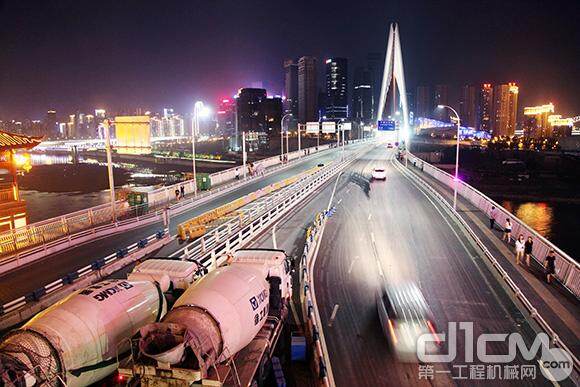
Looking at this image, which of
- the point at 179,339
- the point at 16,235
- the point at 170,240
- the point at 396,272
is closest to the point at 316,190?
the point at 170,240

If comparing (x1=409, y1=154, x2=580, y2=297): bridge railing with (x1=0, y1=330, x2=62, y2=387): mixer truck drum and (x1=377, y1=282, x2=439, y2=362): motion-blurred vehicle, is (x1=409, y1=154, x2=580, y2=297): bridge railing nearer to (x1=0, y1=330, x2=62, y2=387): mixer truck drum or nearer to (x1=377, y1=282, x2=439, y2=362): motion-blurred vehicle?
(x1=377, y1=282, x2=439, y2=362): motion-blurred vehicle

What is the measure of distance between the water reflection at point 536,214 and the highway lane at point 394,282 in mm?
35309

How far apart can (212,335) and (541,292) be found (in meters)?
14.4

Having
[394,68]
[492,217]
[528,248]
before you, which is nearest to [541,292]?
[528,248]

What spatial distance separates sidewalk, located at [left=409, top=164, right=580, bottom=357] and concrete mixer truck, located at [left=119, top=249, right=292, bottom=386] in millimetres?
9733

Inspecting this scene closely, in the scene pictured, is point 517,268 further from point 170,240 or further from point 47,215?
point 47,215

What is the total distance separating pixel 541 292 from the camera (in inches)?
687

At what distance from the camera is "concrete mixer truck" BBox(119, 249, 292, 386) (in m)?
8.69

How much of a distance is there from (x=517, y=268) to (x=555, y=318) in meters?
4.98

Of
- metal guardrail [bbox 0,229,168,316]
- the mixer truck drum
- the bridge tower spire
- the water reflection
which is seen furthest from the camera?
the bridge tower spire

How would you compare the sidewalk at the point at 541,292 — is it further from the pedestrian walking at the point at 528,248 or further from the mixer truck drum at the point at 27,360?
the mixer truck drum at the point at 27,360

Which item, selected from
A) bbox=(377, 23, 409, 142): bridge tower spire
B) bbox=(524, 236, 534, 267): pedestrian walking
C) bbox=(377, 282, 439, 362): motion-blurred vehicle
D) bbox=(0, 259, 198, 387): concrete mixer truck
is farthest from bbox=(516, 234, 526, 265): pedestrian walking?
bbox=(377, 23, 409, 142): bridge tower spire

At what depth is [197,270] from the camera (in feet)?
46.8

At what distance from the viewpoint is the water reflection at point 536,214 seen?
59775 millimetres
